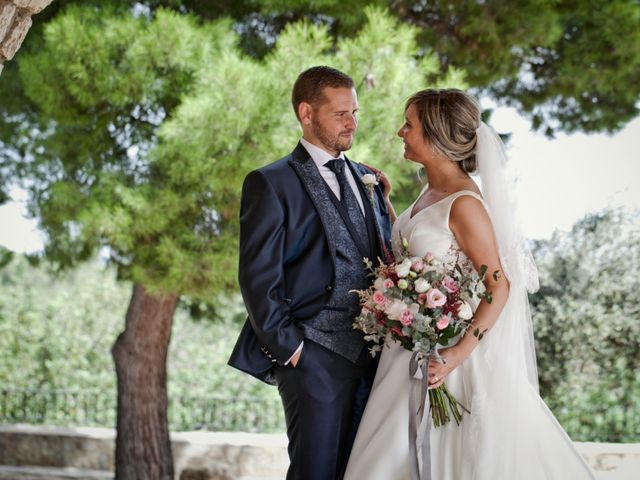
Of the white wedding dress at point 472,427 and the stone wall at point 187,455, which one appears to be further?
the stone wall at point 187,455

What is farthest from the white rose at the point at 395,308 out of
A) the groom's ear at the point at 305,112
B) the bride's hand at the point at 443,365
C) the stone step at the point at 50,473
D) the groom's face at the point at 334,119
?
the stone step at the point at 50,473

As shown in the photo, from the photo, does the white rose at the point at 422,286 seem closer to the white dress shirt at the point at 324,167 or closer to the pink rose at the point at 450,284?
the pink rose at the point at 450,284

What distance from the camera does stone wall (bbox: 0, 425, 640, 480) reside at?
5484mm

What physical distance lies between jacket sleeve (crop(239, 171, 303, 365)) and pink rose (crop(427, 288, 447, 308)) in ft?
1.54

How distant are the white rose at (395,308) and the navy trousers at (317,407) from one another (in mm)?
357

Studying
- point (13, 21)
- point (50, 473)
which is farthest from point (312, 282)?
point (50, 473)

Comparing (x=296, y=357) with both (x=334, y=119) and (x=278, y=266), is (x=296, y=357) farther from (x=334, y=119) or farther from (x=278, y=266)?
(x=334, y=119)

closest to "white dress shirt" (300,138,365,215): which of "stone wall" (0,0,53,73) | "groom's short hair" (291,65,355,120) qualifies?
"groom's short hair" (291,65,355,120)

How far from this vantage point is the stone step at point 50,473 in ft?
20.8

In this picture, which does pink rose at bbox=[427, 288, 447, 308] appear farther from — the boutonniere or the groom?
the boutonniere

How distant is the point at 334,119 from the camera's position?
2879mm

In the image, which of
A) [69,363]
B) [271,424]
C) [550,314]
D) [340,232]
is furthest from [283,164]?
[69,363]

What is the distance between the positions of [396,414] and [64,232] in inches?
176

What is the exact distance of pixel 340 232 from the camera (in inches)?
110
